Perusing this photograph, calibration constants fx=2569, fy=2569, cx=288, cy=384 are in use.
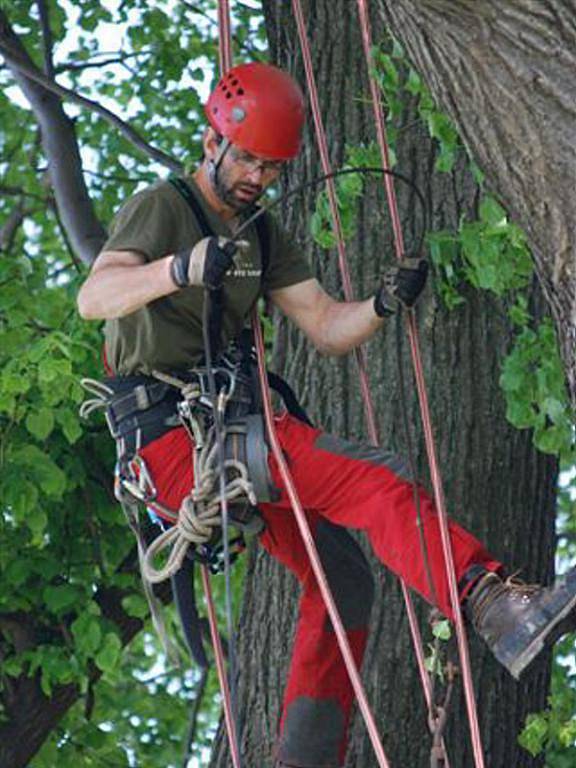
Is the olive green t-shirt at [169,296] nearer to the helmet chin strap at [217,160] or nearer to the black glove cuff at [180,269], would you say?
the helmet chin strap at [217,160]

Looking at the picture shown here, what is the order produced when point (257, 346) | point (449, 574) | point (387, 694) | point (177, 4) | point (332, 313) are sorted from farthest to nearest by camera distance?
point (177, 4)
point (387, 694)
point (332, 313)
point (257, 346)
point (449, 574)

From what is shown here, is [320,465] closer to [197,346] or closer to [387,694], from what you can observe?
[197,346]

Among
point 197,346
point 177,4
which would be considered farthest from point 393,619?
point 177,4

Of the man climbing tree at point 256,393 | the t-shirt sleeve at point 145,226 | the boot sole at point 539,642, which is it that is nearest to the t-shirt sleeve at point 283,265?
the man climbing tree at point 256,393

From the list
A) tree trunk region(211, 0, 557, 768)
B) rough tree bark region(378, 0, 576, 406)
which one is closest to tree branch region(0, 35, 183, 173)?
tree trunk region(211, 0, 557, 768)

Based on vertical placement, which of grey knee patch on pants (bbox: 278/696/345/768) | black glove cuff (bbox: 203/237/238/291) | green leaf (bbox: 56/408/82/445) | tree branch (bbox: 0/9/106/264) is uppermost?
tree branch (bbox: 0/9/106/264)

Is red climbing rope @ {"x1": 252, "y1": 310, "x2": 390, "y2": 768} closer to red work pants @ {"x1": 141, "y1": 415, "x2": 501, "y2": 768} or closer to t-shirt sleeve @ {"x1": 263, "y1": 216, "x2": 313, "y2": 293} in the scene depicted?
red work pants @ {"x1": 141, "y1": 415, "x2": 501, "y2": 768}

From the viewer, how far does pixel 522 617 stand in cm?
595

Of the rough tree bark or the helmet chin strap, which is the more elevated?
the helmet chin strap

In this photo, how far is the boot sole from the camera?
5.88m

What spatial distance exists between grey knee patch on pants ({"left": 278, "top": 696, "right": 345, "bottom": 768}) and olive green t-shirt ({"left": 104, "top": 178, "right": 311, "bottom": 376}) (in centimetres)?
98

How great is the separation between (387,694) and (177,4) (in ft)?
17.9

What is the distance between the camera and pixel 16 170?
13.4 m

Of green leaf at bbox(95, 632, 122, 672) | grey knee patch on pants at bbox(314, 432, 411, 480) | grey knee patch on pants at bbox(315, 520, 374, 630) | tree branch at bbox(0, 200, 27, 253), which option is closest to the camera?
grey knee patch on pants at bbox(314, 432, 411, 480)
